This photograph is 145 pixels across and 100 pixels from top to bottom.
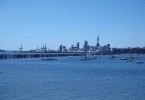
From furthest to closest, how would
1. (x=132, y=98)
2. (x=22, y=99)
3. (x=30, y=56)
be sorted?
(x=30, y=56)
(x=132, y=98)
(x=22, y=99)

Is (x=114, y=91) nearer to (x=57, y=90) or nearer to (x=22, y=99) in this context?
(x=57, y=90)

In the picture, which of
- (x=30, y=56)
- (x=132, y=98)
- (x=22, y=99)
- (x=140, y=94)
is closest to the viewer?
(x=22, y=99)

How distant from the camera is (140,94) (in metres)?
27.6

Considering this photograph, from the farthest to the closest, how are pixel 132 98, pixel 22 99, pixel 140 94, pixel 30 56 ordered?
pixel 30 56
pixel 140 94
pixel 132 98
pixel 22 99

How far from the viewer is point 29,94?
26.1m

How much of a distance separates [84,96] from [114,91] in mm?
4194

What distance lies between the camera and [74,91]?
28.3 metres

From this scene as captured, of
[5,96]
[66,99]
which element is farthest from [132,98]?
[5,96]

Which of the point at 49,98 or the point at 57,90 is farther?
the point at 57,90

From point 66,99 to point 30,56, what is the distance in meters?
154

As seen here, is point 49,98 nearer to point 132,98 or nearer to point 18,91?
point 18,91

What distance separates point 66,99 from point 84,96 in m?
2.31

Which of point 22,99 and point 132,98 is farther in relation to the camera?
point 132,98

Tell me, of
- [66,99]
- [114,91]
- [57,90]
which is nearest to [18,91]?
[57,90]
